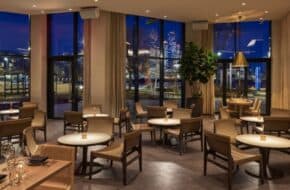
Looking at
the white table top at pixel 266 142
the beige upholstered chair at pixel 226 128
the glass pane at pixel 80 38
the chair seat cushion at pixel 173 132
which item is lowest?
the chair seat cushion at pixel 173 132

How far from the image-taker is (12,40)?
11.4m

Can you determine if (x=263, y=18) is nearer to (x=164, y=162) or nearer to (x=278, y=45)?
(x=278, y=45)

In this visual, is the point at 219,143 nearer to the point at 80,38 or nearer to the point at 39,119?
the point at 39,119

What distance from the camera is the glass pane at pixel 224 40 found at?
43.0ft

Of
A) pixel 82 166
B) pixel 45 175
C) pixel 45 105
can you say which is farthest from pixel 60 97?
Result: pixel 45 175

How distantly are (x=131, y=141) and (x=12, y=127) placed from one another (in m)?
2.78

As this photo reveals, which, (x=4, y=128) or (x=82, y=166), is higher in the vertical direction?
(x=4, y=128)

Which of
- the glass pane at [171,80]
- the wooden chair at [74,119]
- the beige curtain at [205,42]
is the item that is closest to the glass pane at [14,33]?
the wooden chair at [74,119]

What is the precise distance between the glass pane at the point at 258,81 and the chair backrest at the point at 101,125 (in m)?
8.49

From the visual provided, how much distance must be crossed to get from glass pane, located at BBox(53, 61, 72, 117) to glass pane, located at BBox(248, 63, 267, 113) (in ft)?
24.7

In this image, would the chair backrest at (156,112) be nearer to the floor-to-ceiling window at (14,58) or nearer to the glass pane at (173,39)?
the glass pane at (173,39)

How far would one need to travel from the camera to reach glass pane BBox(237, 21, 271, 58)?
12.7 metres

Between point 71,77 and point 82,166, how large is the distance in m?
6.44

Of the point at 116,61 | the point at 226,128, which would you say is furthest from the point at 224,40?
the point at 226,128
